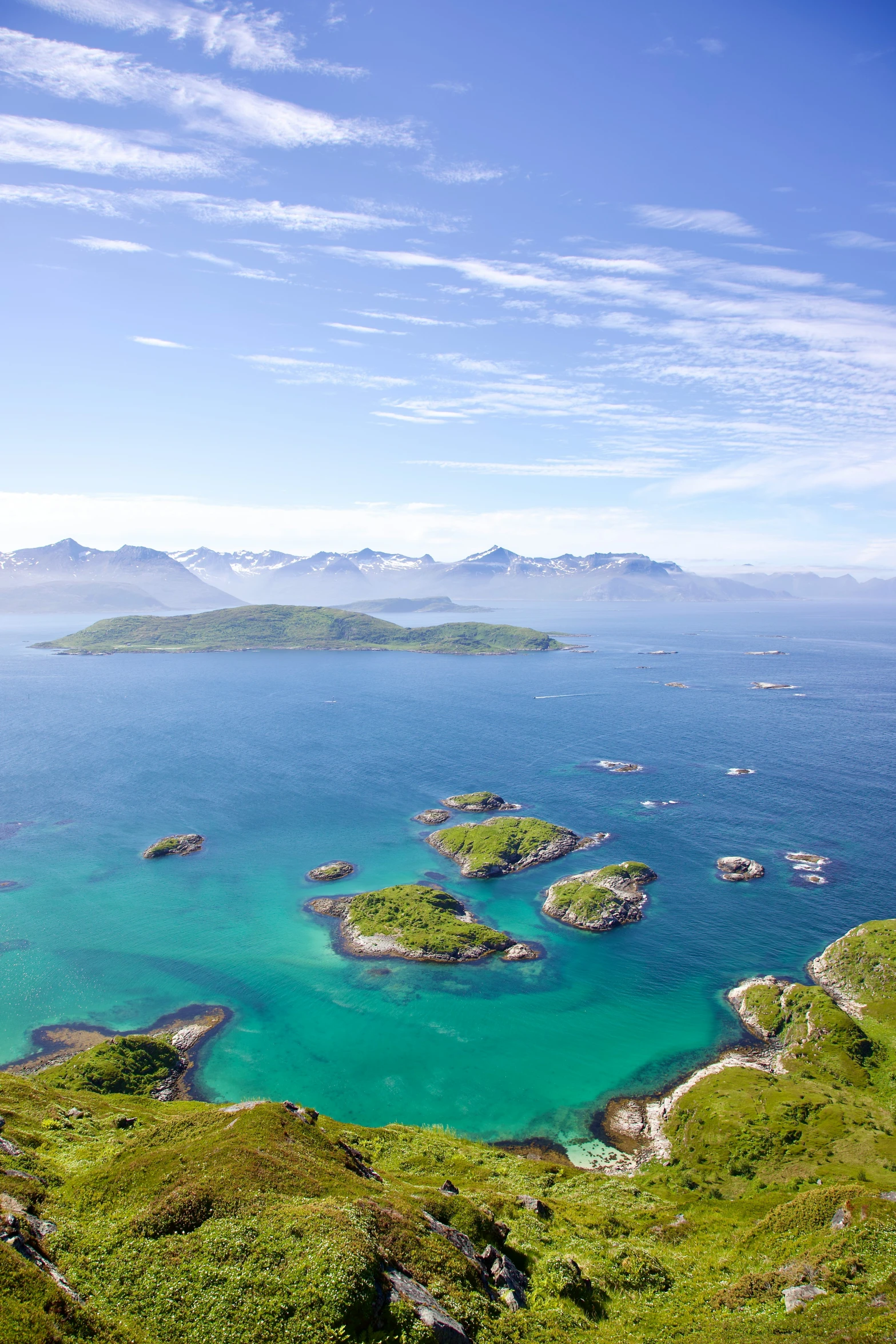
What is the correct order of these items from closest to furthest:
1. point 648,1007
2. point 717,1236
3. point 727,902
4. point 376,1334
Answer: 1. point 376,1334
2. point 717,1236
3. point 648,1007
4. point 727,902

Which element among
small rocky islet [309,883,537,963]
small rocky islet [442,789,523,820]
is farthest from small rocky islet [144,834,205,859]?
small rocky islet [442,789,523,820]

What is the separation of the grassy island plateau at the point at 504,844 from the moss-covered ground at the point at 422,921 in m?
11.0

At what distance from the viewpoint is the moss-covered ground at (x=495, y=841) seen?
335ft

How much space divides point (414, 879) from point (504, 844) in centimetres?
1596

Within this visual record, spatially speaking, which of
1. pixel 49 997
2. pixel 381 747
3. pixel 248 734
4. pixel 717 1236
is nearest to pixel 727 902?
pixel 717 1236

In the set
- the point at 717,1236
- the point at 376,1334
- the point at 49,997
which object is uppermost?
the point at 376,1334

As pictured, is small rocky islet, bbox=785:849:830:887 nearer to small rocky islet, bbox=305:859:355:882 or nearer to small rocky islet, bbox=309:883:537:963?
small rocky islet, bbox=309:883:537:963

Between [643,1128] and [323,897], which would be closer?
[643,1128]

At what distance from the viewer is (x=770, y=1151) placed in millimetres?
49750

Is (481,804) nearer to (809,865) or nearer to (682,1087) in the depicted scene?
(809,865)

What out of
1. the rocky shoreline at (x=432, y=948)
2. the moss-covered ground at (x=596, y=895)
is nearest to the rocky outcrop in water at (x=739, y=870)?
the moss-covered ground at (x=596, y=895)

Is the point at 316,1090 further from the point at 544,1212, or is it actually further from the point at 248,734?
the point at 248,734

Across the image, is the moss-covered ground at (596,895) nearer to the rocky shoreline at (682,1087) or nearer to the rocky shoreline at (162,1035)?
the rocky shoreline at (682,1087)

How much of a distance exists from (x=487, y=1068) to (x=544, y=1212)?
22354mm
